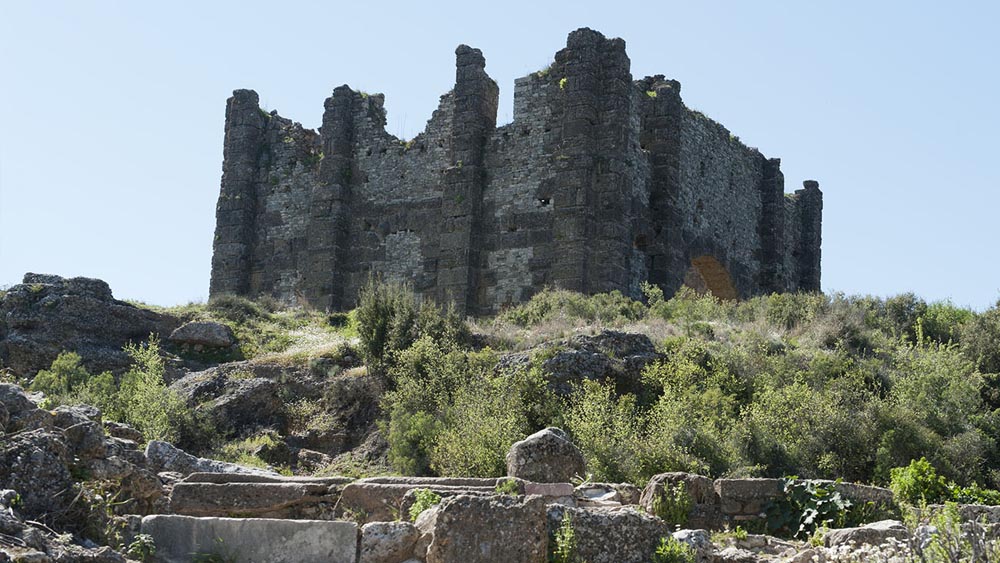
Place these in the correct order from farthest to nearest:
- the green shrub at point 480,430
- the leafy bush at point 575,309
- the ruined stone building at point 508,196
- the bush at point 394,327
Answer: the ruined stone building at point 508,196
the leafy bush at point 575,309
the bush at point 394,327
the green shrub at point 480,430

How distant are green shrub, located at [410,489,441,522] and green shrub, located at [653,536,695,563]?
5.95 ft

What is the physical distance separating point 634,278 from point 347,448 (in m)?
9.51

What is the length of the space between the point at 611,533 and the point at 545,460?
7.78 feet

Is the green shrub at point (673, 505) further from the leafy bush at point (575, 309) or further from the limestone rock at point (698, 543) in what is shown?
the leafy bush at point (575, 309)

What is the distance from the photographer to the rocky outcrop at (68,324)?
22.9 metres

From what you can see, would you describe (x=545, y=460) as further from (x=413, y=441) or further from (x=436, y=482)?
(x=413, y=441)

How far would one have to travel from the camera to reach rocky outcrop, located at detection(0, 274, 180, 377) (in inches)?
901

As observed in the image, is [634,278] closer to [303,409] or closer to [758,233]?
[758,233]

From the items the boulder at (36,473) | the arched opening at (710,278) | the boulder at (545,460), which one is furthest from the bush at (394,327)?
the boulder at (36,473)

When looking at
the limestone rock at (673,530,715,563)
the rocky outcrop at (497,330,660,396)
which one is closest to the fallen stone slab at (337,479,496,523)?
the limestone rock at (673,530,715,563)

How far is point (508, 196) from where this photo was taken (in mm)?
28266

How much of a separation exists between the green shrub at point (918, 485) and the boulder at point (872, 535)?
308cm

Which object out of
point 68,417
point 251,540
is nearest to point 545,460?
point 251,540

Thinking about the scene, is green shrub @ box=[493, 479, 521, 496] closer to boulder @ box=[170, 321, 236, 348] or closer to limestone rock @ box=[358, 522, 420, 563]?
limestone rock @ box=[358, 522, 420, 563]
